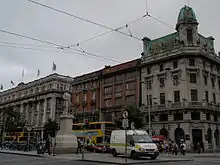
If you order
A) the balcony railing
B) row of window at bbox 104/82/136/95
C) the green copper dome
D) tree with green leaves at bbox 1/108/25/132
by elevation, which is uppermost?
the green copper dome

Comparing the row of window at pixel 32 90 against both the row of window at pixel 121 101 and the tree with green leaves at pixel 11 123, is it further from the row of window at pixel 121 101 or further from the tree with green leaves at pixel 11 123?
the row of window at pixel 121 101

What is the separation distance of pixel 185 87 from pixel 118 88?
17828 millimetres

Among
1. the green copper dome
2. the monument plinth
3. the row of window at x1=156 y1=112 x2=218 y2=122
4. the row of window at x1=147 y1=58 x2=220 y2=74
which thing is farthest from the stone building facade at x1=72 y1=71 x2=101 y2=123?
the monument plinth

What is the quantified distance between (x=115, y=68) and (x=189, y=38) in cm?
2007

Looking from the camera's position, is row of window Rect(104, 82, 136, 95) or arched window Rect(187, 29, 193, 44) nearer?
arched window Rect(187, 29, 193, 44)

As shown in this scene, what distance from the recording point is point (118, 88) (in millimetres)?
65750

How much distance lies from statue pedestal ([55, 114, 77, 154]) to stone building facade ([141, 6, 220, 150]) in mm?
20318

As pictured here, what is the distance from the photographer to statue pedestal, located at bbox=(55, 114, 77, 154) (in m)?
31.8

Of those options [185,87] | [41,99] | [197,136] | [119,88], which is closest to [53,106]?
[41,99]

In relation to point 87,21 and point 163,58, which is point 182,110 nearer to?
point 163,58

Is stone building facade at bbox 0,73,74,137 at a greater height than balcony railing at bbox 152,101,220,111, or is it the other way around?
stone building facade at bbox 0,73,74,137

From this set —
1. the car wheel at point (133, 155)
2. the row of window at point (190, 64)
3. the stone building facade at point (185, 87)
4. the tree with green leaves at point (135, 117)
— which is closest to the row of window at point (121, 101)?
the stone building facade at point (185, 87)

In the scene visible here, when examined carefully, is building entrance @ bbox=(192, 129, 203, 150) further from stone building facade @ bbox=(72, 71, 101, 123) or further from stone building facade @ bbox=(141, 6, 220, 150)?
stone building facade @ bbox=(72, 71, 101, 123)

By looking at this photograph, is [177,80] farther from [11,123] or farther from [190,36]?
[11,123]
